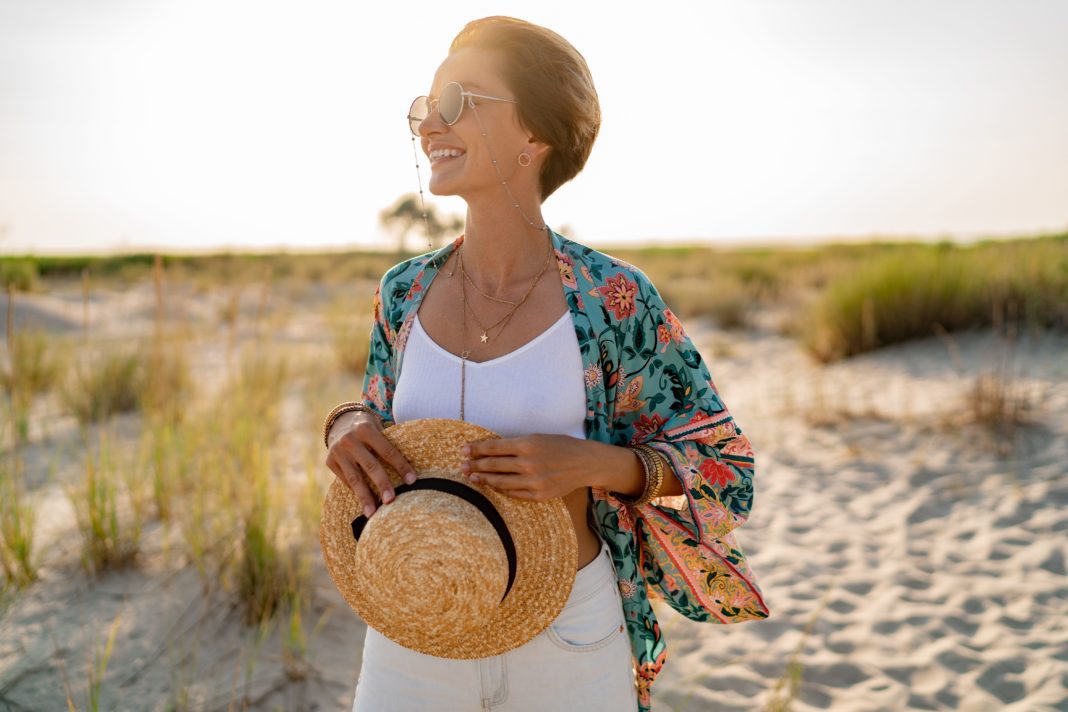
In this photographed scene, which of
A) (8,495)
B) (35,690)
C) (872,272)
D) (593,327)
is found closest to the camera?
(593,327)

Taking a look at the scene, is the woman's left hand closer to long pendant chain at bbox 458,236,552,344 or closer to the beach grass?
long pendant chain at bbox 458,236,552,344

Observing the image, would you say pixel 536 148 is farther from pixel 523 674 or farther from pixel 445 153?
pixel 523 674

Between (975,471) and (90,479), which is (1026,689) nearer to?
(975,471)

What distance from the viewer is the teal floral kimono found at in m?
1.63

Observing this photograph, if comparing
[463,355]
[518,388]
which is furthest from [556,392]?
[463,355]

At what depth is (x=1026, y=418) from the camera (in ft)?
18.0

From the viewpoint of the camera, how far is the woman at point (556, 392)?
151 cm

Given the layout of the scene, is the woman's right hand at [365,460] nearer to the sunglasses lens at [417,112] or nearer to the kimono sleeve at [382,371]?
the kimono sleeve at [382,371]

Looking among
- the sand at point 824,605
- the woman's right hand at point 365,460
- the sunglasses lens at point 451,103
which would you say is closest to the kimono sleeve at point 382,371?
the woman's right hand at point 365,460

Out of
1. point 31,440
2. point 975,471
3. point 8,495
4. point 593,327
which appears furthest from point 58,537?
point 975,471

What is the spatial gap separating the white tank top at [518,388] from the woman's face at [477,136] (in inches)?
14.2

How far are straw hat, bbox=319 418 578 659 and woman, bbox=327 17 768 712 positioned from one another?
7 centimetres

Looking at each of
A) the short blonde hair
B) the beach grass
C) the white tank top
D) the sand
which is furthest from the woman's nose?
the beach grass

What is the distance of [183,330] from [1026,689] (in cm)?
494
